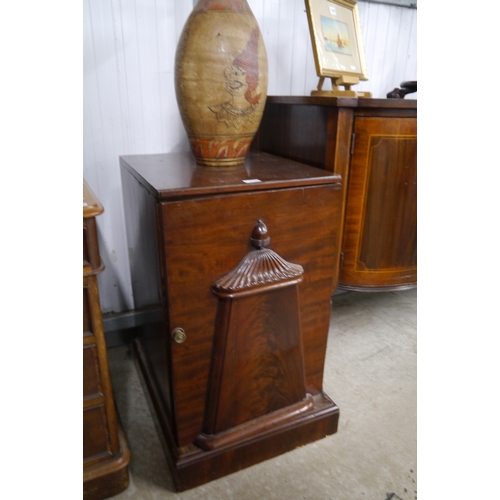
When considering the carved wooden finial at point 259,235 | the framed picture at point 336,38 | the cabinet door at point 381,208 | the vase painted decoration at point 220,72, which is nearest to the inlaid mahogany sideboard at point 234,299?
the carved wooden finial at point 259,235

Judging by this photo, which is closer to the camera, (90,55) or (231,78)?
(231,78)

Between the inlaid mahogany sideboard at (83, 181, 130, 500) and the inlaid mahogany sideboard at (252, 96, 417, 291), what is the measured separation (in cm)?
64

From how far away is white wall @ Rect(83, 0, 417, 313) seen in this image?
1.25 m

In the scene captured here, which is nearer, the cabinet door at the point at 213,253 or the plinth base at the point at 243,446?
the cabinet door at the point at 213,253

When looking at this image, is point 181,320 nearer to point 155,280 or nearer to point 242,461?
point 155,280

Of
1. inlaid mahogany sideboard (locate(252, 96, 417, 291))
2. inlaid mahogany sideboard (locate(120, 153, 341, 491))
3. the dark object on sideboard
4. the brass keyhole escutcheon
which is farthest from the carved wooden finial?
the dark object on sideboard

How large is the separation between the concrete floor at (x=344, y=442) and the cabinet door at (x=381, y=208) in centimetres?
35

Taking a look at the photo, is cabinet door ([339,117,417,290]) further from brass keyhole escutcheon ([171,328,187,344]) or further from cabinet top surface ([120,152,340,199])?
brass keyhole escutcheon ([171,328,187,344])

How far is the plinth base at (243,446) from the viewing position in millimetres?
1001

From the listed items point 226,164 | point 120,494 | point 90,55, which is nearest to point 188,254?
point 226,164

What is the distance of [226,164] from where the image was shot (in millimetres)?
1039

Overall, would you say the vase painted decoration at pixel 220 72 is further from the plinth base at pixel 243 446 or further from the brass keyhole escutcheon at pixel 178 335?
the plinth base at pixel 243 446

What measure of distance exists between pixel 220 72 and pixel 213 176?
236 millimetres

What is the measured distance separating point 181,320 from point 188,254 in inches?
6.1
